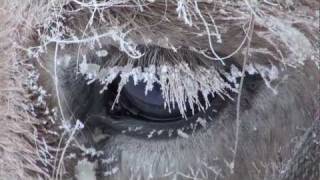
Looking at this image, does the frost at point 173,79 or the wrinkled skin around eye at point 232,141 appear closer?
the frost at point 173,79

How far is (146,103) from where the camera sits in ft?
6.29

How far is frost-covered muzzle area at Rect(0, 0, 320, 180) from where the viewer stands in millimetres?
1787

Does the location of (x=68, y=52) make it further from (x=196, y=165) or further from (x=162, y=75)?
(x=196, y=165)

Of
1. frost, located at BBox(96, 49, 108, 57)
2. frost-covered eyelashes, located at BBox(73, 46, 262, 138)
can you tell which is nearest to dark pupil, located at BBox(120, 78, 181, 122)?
frost-covered eyelashes, located at BBox(73, 46, 262, 138)

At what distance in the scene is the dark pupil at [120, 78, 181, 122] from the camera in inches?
74.9

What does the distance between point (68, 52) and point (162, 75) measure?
0.71 ft

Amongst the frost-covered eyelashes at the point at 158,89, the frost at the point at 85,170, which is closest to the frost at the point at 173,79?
the frost-covered eyelashes at the point at 158,89

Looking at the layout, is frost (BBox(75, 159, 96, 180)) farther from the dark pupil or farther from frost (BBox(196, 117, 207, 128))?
frost (BBox(196, 117, 207, 128))

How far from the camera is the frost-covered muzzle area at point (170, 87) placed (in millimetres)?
1787

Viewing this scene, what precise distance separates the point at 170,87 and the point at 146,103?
0.11 meters

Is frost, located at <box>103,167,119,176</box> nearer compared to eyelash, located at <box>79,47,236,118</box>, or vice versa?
eyelash, located at <box>79,47,236,118</box>

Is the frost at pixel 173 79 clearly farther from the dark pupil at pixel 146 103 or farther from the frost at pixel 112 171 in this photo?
the frost at pixel 112 171

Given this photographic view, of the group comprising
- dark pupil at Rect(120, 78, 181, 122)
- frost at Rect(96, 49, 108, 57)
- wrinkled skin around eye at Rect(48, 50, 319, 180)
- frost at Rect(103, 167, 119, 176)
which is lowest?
frost at Rect(103, 167, 119, 176)

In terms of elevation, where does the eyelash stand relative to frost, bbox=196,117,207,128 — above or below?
above
